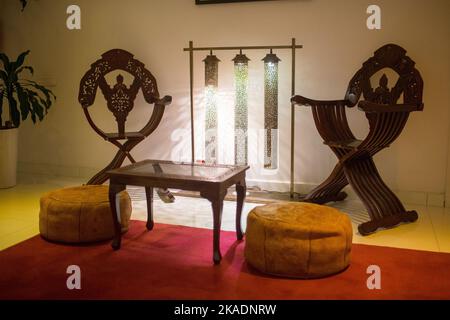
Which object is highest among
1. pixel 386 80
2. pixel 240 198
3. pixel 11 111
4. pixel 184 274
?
pixel 386 80

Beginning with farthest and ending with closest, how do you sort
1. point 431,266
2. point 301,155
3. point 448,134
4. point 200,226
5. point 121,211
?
point 301,155, point 448,134, point 200,226, point 121,211, point 431,266

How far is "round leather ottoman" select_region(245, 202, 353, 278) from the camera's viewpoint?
2.30 meters

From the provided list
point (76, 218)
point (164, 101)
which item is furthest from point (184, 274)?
point (164, 101)

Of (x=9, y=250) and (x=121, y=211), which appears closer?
(x=9, y=250)

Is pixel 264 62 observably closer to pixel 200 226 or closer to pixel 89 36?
pixel 200 226

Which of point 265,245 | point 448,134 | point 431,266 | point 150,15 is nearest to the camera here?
point 265,245

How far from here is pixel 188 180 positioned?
98.7 inches

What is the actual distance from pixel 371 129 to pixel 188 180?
1314 mm

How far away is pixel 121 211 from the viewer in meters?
2.95

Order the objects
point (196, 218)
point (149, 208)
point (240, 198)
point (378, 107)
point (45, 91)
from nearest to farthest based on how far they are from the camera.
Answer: point (240, 198) < point (378, 107) < point (149, 208) < point (196, 218) < point (45, 91)

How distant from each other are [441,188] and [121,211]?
254 centimetres

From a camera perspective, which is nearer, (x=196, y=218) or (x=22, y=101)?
(x=196, y=218)

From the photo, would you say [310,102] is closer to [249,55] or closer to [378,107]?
[378,107]
